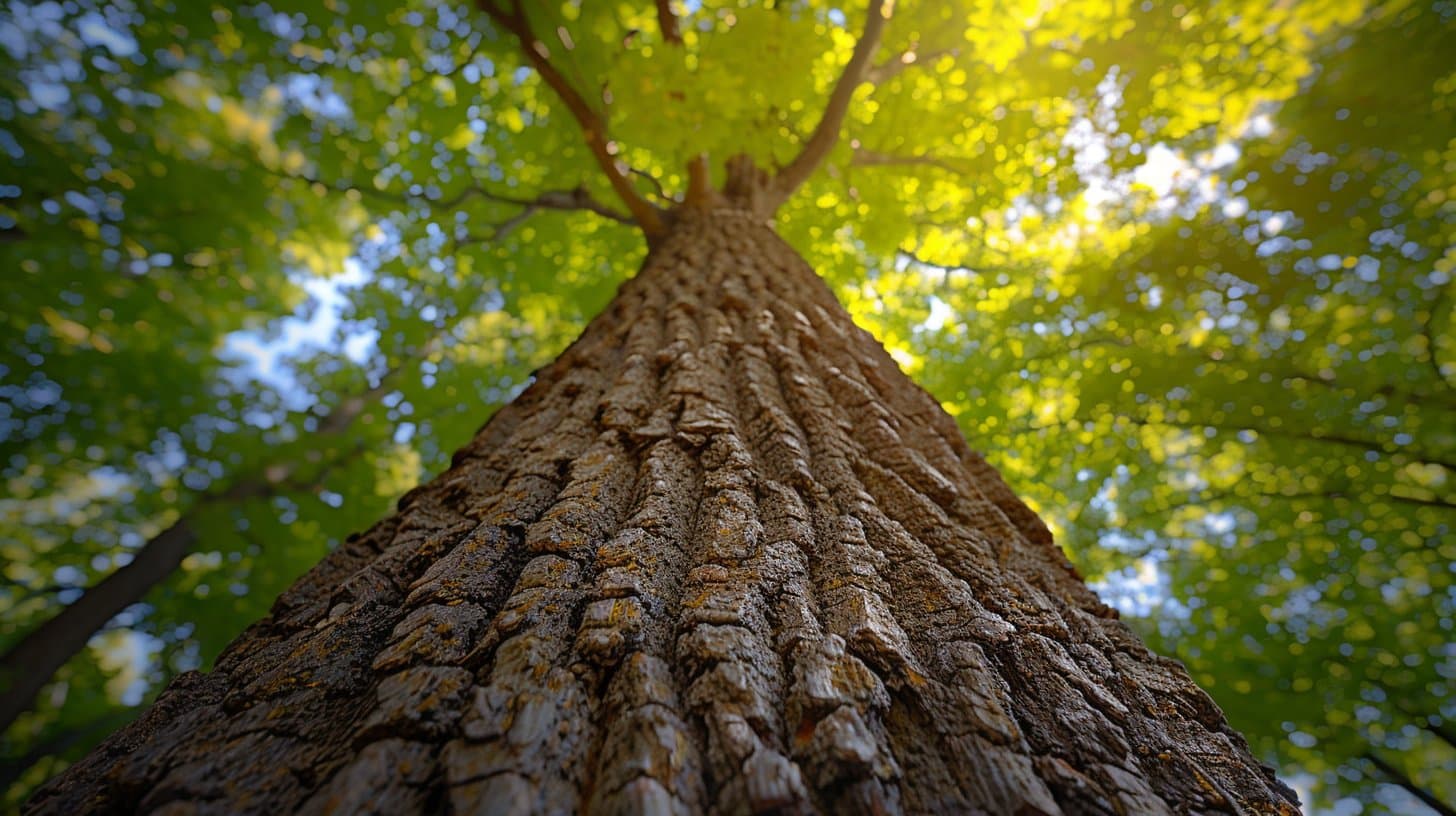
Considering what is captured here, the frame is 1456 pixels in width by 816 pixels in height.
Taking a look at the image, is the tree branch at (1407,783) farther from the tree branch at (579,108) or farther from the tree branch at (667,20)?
the tree branch at (667,20)

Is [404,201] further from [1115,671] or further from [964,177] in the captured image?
[1115,671]

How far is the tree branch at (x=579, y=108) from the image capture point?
4305mm

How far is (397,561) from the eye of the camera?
1.19 m

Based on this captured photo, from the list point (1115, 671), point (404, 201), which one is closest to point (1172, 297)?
point (1115, 671)

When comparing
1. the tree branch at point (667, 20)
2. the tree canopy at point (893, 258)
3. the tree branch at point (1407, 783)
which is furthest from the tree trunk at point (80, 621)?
the tree branch at point (1407, 783)

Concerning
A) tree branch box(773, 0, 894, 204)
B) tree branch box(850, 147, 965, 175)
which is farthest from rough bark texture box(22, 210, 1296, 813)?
tree branch box(850, 147, 965, 175)

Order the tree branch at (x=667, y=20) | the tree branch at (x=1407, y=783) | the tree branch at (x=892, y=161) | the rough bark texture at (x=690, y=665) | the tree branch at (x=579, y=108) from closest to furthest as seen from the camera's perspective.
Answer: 1. the rough bark texture at (x=690, y=665)
2. the tree branch at (x=579, y=108)
3. the tree branch at (x=667, y=20)
4. the tree branch at (x=892, y=161)
5. the tree branch at (x=1407, y=783)

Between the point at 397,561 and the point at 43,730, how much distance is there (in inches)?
377

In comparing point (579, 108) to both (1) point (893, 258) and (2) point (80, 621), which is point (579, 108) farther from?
(2) point (80, 621)

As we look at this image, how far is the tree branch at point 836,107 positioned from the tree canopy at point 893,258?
34mm

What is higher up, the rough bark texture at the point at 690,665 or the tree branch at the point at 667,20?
the tree branch at the point at 667,20

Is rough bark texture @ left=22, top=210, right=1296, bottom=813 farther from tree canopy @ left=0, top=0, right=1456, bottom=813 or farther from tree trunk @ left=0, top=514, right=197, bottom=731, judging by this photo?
tree trunk @ left=0, top=514, right=197, bottom=731

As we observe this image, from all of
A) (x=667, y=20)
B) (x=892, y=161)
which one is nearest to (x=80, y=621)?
(x=667, y=20)

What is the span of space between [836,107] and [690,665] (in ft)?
14.5
